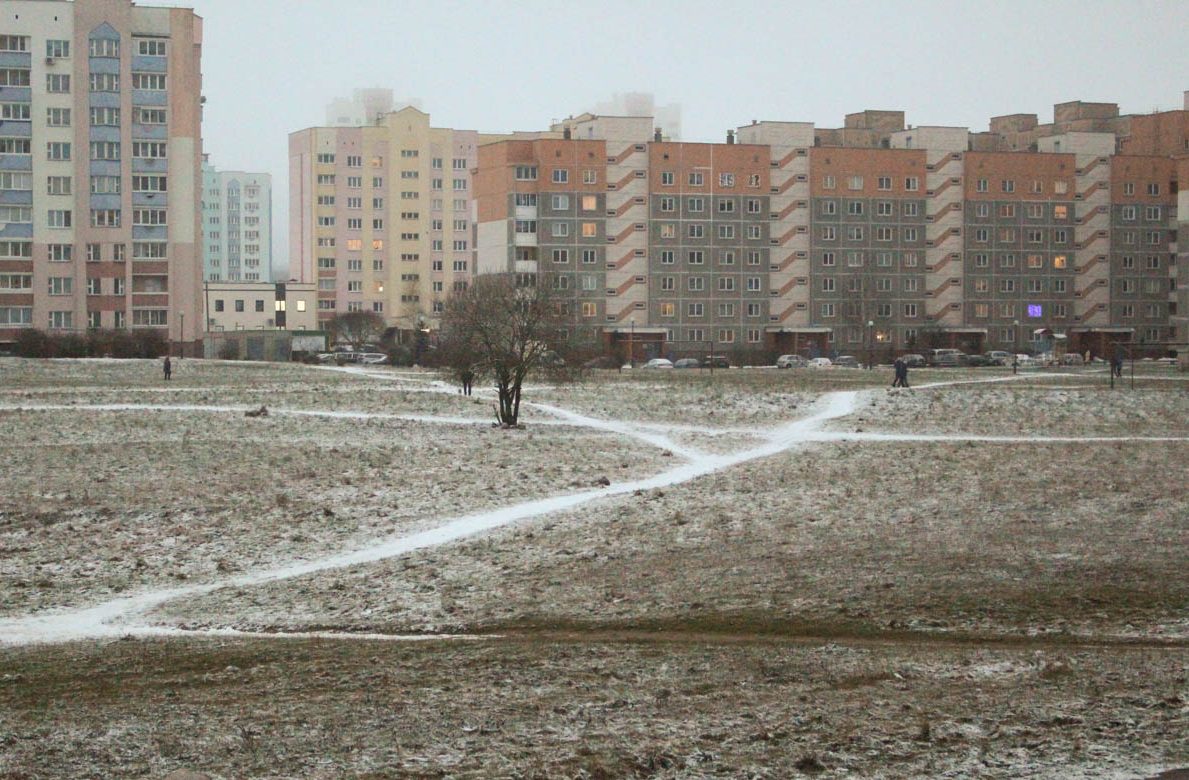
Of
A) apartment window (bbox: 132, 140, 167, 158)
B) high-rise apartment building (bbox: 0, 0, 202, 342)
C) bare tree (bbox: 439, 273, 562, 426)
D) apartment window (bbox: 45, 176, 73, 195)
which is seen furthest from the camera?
apartment window (bbox: 132, 140, 167, 158)

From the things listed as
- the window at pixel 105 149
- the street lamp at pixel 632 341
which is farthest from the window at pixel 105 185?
the street lamp at pixel 632 341

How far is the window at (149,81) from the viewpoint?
406 ft

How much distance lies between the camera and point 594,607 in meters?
16.5

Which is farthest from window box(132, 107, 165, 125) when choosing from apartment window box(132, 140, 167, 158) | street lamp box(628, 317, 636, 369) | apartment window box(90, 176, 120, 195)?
street lamp box(628, 317, 636, 369)

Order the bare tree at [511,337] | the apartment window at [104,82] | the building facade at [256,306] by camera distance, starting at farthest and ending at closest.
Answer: the building facade at [256,306] → the apartment window at [104,82] → the bare tree at [511,337]

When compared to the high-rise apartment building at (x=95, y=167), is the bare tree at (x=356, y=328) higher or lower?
lower

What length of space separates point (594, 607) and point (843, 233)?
133729mm

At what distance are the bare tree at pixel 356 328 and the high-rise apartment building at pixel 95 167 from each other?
36.1m

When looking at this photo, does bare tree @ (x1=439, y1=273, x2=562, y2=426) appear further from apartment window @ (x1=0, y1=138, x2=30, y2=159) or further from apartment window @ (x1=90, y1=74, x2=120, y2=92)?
apartment window @ (x1=0, y1=138, x2=30, y2=159)

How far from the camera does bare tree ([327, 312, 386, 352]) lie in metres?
163

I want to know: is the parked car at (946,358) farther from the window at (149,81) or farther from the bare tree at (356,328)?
the window at (149,81)

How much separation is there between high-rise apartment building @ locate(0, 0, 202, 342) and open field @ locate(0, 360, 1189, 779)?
295 ft

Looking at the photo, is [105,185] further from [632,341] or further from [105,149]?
[632,341]

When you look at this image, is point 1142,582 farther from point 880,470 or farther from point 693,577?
point 880,470
